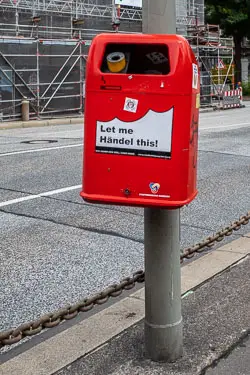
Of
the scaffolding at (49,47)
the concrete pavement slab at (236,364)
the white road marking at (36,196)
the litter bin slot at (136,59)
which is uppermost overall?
the scaffolding at (49,47)

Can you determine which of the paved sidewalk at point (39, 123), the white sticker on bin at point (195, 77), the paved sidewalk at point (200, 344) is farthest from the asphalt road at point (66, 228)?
the paved sidewalk at point (39, 123)

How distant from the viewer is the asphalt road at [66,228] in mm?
4633

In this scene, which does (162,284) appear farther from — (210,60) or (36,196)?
(210,60)

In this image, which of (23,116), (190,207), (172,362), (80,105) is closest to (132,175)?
(172,362)

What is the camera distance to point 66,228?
21.0 ft

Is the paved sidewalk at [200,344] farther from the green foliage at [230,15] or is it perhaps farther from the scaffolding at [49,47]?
the green foliage at [230,15]

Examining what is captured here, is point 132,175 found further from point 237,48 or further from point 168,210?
point 237,48

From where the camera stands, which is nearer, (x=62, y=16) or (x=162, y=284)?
(x=162, y=284)

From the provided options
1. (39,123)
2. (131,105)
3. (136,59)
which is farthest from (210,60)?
(131,105)

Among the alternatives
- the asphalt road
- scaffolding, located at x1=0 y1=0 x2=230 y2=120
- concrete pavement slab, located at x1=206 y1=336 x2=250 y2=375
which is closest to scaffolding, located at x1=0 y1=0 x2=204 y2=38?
scaffolding, located at x1=0 y1=0 x2=230 y2=120


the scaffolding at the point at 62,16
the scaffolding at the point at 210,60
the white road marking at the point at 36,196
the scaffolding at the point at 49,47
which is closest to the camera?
the white road marking at the point at 36,196

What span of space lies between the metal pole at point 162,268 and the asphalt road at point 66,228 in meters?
1.27

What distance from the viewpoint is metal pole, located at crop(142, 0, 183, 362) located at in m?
2.89

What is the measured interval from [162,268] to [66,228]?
3503mm
